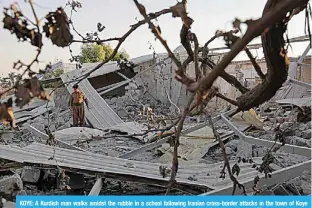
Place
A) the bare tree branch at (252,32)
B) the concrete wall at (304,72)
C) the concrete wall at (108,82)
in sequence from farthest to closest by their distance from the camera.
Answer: the concrete wall at (108,82) < the concrete wall at (304,72) < the bare tree branch at (252,32)

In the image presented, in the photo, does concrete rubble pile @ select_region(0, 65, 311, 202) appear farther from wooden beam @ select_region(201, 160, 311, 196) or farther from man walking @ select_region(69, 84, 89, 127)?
man walking @ select_region(69, 84, 89, 127)

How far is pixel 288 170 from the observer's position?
3102 millimetres

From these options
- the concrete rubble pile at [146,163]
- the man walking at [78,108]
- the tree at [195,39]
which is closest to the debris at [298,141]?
the concrete rubble pile at [146,163]

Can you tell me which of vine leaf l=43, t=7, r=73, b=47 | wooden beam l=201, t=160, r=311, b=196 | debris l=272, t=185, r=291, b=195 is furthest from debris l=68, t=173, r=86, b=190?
vine leaf l=43, t=7, r=73, b=47

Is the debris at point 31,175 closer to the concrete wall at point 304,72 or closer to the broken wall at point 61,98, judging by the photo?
the concrete wall at point 304,72

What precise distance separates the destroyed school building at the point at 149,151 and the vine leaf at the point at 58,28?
49 cm

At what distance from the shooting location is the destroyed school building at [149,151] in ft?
10.3

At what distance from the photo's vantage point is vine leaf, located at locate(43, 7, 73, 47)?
92 centimetres

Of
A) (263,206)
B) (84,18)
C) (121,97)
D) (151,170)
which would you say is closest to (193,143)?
(151,170)

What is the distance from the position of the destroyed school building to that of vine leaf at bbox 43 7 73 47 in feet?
1.60

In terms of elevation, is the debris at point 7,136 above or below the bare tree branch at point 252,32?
below

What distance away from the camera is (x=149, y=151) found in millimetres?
6266

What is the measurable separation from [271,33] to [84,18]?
181cm

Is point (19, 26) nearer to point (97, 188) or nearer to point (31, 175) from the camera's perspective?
point (97, 188)
